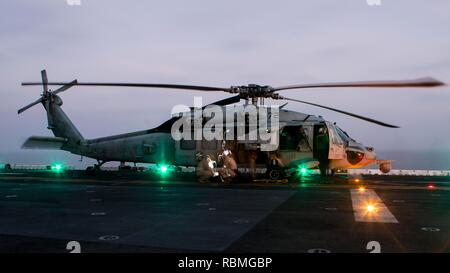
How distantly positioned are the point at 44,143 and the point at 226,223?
26.8m

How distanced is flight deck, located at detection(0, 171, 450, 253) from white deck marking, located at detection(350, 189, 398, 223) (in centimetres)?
3

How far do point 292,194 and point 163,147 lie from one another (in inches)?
541

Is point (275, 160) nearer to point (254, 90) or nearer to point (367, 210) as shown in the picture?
point (254, 90)

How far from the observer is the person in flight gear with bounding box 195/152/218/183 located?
2655 cm

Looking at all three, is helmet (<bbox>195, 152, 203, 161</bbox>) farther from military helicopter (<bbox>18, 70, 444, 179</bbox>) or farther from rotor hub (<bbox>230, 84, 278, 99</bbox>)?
rotor hub (<bbox>230, 84, 278, 99</bbox>)

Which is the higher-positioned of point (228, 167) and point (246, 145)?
point (246, 145)

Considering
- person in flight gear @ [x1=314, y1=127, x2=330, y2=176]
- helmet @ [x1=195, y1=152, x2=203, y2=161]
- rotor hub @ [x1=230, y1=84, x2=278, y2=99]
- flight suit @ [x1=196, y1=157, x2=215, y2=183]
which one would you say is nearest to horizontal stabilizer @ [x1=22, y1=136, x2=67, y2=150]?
helmet @ [x1=195, y1=152, x2=203, y2=161]

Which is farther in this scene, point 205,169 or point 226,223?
point 205,169

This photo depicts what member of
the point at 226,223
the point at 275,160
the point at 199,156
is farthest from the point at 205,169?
the point at 226,223

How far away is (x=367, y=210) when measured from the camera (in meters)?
12.7

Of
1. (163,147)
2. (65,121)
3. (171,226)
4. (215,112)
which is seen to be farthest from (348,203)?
(65,121)
